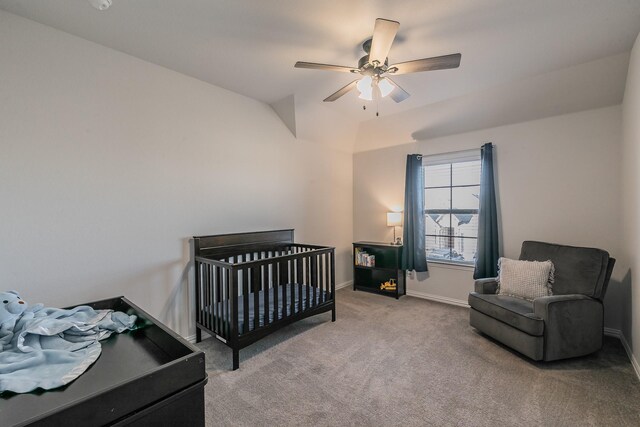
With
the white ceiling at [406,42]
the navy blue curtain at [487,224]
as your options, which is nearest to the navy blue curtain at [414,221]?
the navy blue curtain at [487,224]

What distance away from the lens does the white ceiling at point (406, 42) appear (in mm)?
1804

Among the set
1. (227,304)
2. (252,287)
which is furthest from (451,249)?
(227,304)

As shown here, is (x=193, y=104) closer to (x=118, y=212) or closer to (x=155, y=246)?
(x=118, y=212)

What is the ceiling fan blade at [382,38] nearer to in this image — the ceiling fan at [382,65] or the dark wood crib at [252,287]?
the ceiling fan at [382,65]

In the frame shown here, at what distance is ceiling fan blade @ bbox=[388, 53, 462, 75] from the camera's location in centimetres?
182

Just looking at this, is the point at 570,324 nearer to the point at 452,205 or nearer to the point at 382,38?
the point at 452,205

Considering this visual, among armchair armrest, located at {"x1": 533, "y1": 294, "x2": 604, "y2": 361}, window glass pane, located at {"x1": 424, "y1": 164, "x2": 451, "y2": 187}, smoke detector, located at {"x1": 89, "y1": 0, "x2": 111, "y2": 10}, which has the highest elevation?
smoke detector, located at {"x1": 89, "y1": 0, "x2": 111, "y2": 10}

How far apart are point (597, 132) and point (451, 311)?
2448 mm

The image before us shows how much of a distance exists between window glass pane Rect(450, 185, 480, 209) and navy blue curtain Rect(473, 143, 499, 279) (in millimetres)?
272

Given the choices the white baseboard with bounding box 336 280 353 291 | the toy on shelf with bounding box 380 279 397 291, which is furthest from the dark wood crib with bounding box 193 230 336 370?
the toy on shelf with bounding box 380 279 397 291

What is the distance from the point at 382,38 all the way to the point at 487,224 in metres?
2.62

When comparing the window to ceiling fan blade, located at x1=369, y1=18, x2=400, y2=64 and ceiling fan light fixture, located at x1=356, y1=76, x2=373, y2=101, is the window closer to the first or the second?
ceiling fan light fixture, located at x1=356, y1=76, x2=373, y2=101

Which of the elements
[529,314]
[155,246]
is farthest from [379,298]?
[155,246]

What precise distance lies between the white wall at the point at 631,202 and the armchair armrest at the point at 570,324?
23cm
